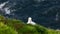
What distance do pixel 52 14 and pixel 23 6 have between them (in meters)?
4.83

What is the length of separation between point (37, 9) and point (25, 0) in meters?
3.98

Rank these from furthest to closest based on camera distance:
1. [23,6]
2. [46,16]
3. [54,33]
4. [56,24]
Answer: [23,6]
[46,16]
[56,24]
[54,33]

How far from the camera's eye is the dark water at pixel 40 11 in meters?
30.1

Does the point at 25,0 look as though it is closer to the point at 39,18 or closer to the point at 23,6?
the point at 23,6

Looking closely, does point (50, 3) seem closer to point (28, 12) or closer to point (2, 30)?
point (28, 12)

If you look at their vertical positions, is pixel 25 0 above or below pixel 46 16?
above

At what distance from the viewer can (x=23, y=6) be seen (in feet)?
112

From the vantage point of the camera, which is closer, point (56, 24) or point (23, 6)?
point (56, 24)

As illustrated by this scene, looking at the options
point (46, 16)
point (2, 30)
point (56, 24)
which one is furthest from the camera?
point (46, 16)

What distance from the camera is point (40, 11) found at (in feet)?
107

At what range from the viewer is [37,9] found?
33000 mm

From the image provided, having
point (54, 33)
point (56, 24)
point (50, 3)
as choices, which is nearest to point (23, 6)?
point (50, 3)

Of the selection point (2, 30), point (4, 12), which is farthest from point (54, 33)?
point (4, 12)

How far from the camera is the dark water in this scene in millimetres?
30138
